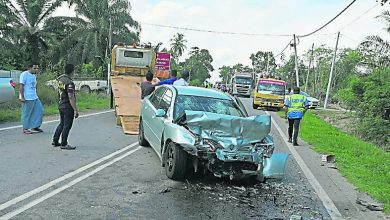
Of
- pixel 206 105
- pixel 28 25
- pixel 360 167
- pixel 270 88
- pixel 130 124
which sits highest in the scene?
pixel 28 25

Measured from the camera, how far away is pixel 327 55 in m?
66.4

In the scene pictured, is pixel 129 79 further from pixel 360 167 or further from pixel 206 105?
pixel 360 167

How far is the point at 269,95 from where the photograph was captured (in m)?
28.1

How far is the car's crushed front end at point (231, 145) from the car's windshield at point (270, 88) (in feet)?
70.6

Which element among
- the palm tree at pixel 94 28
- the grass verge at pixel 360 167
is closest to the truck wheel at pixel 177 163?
the grass verge at pixel 360 167

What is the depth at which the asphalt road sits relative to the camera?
5.36 metres

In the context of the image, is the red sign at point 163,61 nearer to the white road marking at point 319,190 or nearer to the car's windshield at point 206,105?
the white road marking at point 319,190

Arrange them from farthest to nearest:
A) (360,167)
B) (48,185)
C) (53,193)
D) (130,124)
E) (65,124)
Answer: (130,124) < (360,167) < (65,124) < (48,185) < (53,193)

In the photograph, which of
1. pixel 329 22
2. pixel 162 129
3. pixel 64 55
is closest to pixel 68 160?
pixel 162 129

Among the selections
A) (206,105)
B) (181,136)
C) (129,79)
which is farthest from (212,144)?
(129,79)

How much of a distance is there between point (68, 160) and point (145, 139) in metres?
2.31

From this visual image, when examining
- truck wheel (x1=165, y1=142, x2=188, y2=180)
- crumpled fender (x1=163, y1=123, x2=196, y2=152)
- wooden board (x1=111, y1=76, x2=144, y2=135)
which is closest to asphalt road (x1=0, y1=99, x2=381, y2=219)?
truck wheel (x1=165, y1=142, x2=188, y2=180)

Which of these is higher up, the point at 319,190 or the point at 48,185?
the point at 48,185

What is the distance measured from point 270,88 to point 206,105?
21043 millimetres
